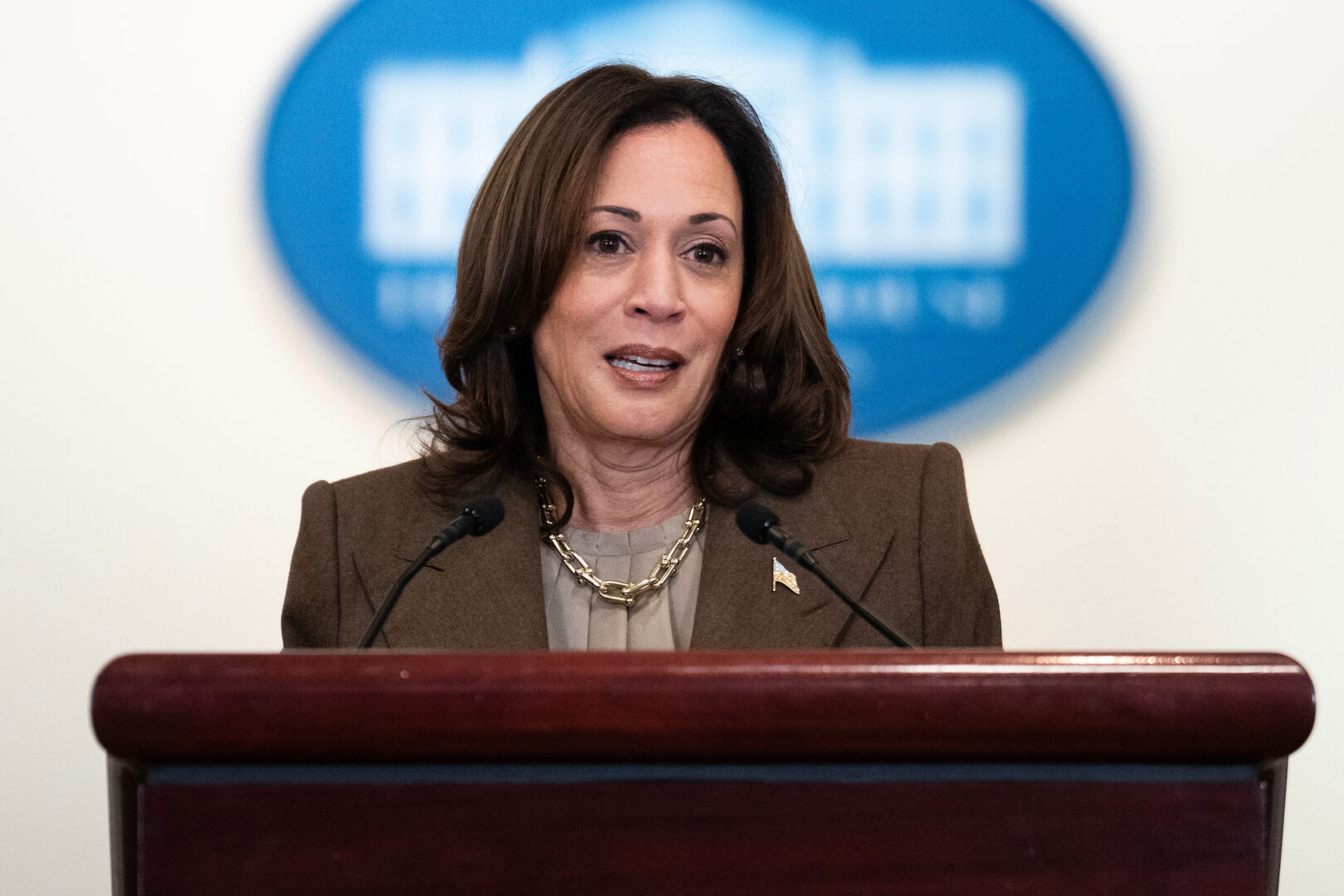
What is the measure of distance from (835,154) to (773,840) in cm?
170

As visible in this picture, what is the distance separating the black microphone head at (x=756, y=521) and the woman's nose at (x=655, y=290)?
1.25 feet

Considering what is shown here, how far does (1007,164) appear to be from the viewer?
2.14 metres

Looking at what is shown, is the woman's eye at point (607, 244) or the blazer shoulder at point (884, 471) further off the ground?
the woman's eye at point (607, 244)

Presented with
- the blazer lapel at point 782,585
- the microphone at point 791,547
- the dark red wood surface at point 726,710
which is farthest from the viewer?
the blazer lapel at point 782,585

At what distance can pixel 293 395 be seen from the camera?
83.7 inches

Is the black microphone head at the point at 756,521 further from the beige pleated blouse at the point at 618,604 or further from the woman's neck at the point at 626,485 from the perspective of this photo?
the woman's neck at the point at 626,485

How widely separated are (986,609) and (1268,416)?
0.84 metres

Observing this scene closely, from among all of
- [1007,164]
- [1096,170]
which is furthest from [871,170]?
[1096,170]

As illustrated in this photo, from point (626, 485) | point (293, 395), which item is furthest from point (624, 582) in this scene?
point (293, 395)

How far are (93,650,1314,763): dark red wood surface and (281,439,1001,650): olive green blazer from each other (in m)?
0.80

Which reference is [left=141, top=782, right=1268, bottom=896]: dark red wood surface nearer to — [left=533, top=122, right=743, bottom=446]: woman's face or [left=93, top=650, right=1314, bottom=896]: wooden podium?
[left=93, top=650, right=1314, bottom=896]: wooden podium

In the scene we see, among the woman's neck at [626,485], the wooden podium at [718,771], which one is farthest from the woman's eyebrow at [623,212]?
the wooden podium at [718,771]

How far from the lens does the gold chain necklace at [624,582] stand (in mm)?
1544

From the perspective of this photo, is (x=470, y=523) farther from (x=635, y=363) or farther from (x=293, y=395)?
(x=293, y=395)
